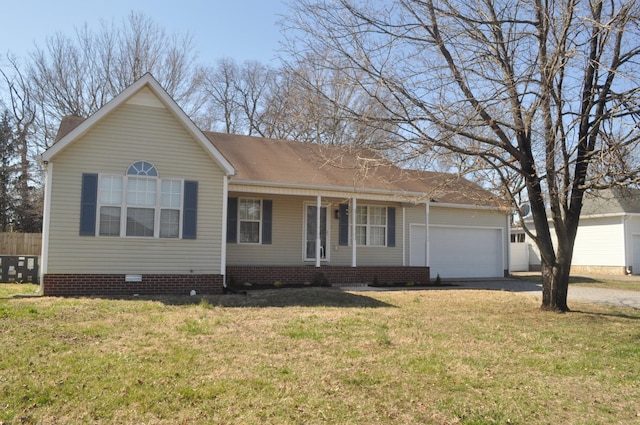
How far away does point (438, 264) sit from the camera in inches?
796

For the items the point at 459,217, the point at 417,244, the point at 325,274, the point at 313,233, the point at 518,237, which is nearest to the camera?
the point at 325,274

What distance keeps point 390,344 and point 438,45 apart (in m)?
5.66

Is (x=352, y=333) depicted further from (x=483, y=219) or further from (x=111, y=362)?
(x=483, y=219)

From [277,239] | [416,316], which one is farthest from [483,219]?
[416,316]

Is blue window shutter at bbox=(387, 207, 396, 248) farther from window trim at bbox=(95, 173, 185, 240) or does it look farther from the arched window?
the arched window

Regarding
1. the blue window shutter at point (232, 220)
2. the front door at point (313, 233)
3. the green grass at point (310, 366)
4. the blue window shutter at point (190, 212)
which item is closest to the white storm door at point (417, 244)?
the front door at point (313, 233)

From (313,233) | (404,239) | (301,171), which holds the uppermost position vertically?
(301,171)

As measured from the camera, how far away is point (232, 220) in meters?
16.2

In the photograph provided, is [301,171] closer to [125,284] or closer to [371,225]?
[371,225]

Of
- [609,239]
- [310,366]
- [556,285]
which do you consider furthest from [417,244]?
[310,366]

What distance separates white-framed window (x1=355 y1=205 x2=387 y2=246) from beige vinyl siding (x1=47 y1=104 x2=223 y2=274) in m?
6.12

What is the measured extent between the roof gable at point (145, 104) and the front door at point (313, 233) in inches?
178

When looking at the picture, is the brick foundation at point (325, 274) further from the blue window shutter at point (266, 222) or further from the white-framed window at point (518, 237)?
the white-framed window at point (518, 237)

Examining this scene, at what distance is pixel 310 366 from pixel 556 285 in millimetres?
6823
